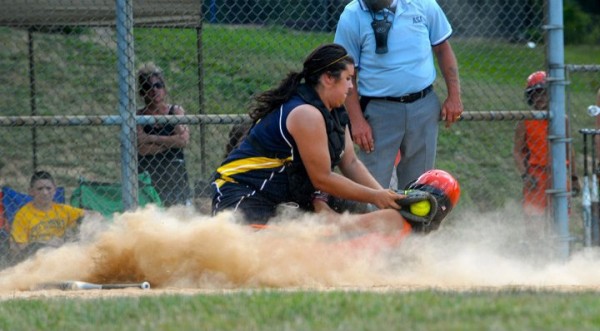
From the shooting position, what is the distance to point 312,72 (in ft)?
23.1

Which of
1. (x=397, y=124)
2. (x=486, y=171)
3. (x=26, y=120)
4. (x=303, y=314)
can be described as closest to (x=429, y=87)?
(x=397, y=124)

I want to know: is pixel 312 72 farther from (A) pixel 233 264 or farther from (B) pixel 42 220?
(B) pixel 42 220

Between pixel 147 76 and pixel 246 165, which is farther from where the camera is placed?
pixel 147 76

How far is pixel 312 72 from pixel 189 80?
3.17m

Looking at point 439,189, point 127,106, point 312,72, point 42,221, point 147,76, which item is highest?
point 147,76

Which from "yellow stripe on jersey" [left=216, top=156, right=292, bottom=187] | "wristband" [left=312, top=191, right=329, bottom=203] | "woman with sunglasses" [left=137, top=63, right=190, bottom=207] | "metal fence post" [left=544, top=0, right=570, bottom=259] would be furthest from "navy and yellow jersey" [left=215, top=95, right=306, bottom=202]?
"metal fence post" [left=544, top=0, right=570, bottom=259]

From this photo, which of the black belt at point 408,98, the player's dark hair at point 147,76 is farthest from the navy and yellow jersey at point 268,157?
the player's dark hair at point 147,76

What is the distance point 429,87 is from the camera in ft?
26.1

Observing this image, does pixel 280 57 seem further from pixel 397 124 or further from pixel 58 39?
pixel 58 39

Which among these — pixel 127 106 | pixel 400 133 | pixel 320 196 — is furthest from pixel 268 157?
pixel 127 106

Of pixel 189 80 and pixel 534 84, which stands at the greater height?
pixel 189 80

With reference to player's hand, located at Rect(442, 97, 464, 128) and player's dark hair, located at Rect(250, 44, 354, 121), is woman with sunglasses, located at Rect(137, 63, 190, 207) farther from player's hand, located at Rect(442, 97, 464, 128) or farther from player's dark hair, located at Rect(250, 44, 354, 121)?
player's hand, located at Rect(442, 97, 464, 128)

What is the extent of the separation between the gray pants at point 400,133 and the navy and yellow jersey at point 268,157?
1025mm

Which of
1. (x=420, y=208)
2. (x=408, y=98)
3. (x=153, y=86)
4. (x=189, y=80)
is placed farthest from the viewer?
(x=189, y=80)
